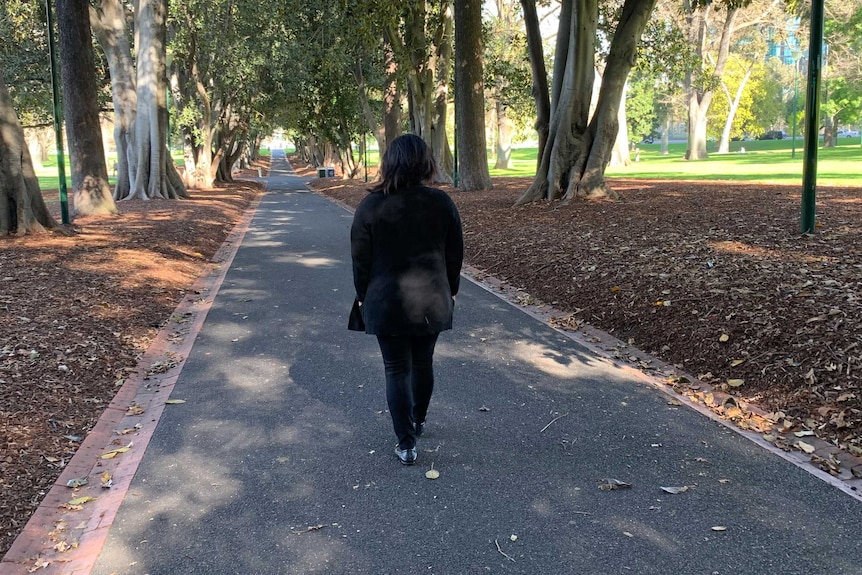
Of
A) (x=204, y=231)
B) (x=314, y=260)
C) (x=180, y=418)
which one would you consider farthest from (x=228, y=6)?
(x=180, y=418)

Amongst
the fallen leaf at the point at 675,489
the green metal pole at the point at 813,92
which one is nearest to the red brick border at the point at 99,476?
the fallen leaf at the point at 675,489

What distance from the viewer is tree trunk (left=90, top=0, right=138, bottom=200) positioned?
21.6 meters

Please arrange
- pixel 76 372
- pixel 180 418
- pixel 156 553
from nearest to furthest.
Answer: pixel 156 553 < pixel 180 418 < pixel 76 372

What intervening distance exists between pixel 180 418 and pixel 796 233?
7.97 meters

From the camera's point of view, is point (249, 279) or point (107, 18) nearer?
point (249, 279)

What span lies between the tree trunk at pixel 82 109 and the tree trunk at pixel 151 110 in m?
5.43

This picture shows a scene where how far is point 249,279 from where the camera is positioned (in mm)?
10727

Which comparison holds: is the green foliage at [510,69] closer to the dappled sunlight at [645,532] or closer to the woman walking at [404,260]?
the woman walking at [404,260]

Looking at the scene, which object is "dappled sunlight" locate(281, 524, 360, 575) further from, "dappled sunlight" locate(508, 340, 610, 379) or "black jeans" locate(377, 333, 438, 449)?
"dappled sunlight" locate(508, 340, 610, 379)

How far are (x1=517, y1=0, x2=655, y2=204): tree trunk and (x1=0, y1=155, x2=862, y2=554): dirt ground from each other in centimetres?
135

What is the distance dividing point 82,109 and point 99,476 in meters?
14.7

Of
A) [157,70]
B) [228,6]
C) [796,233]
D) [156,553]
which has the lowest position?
→ [156,553]

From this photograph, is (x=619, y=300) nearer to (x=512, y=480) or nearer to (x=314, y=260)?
(x=512, y=480)

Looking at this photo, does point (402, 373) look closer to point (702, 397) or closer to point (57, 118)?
point (702, 397)
